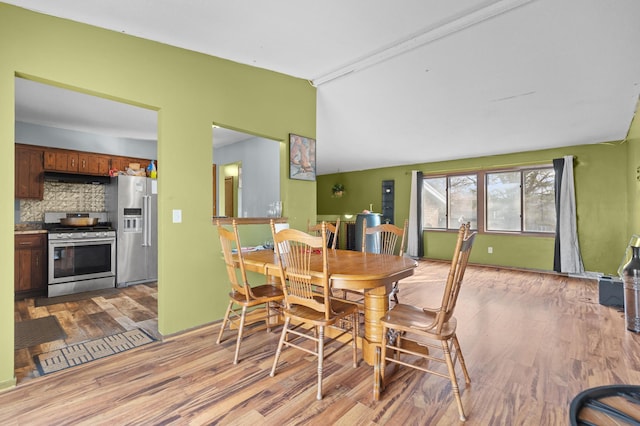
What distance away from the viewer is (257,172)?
5.48 metres

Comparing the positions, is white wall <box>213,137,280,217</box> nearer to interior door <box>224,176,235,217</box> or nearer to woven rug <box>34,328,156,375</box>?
interior door <box>224,176,235,217</box>

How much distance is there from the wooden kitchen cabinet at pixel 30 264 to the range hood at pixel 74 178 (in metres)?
1.00

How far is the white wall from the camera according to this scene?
5191 mm

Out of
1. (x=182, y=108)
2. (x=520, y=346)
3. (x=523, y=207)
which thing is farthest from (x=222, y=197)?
(x=523, y=207)

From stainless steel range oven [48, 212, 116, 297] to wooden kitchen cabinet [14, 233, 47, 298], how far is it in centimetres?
15

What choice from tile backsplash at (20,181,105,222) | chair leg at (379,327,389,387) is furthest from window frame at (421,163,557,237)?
tile backsplash at (20,181,105,222)

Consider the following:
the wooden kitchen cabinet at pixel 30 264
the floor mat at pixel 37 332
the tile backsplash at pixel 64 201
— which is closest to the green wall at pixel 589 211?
the tile backsplash at pixel 64 201

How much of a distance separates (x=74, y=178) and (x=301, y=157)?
3.68 m

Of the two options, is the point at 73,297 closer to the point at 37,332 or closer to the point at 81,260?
the point at 81,260

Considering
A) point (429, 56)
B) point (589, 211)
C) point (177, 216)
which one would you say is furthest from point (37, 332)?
point (589, 211)

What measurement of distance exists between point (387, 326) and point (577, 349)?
6.14 ft

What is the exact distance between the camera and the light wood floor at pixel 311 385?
5.66 feet

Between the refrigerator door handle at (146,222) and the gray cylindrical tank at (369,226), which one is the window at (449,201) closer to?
the gray cylindrical tank at (369,226)

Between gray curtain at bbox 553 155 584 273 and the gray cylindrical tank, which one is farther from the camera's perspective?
the gray cylindrical tank
